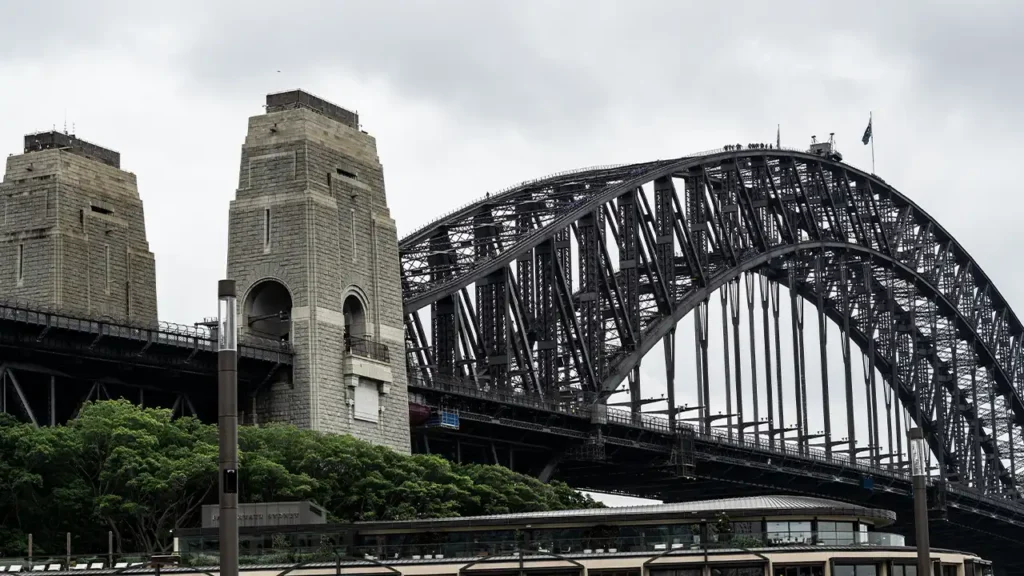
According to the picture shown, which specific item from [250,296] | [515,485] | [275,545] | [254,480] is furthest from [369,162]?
[275,545]

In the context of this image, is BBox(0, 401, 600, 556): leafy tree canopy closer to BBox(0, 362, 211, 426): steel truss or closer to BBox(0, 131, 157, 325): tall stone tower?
BBox(0, 362, 211, 426): steel truss

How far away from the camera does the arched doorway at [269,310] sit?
145250mm

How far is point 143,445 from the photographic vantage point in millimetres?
124188

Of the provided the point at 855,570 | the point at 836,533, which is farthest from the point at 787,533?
the point at 855,570

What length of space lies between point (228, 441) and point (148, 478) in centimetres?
6218

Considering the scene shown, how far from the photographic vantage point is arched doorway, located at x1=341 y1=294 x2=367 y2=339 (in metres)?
149

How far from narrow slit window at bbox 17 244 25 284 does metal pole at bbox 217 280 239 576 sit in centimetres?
9222

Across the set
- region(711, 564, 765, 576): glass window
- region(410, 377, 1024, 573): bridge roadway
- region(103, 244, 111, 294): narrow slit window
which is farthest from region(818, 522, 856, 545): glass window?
region(103, 244, 111, 294): narrow slit window

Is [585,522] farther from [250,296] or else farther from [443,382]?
[443,382]

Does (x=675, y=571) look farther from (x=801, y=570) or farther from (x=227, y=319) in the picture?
(x=227, y=319)

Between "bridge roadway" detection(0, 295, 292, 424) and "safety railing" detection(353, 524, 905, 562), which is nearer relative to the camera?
"safety railing" detection(353, 524, 905, 562)

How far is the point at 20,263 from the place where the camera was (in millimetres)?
151750

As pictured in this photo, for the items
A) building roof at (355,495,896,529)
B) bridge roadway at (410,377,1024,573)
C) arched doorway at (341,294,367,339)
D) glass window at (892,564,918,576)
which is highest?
arched doorway at (341,294,367,339)

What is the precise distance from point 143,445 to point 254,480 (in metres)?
6.41
